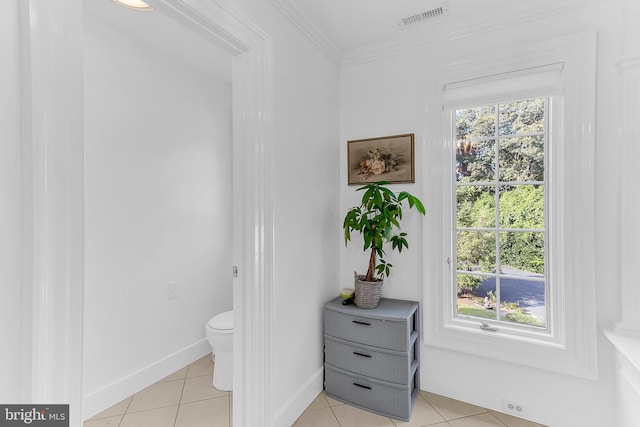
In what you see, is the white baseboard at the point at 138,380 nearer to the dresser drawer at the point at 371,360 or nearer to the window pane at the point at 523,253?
the dresser drawer at the point at 371,360

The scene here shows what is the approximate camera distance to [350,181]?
2.42m

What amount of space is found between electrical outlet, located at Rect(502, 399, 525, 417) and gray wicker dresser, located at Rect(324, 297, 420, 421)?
52cm

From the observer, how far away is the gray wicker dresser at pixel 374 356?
188cm

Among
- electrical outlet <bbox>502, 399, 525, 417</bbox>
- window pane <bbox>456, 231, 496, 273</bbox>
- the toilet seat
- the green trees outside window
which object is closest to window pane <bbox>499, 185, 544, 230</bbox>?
the green trees outside window

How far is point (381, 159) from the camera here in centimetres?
230

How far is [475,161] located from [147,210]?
7.67ft

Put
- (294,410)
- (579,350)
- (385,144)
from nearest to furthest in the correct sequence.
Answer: (579,350), (294,410), (385,144)

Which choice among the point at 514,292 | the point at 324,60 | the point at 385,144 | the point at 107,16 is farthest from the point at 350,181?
the point at 107,16

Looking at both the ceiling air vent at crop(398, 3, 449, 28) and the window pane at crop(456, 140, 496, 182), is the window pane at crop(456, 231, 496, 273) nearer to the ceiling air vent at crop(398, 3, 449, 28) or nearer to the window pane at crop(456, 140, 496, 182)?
the window pane at crop(456, 140, 496, 182)

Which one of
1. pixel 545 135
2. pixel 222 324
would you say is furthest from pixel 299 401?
pixel 545 135

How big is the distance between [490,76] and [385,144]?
2.53ft

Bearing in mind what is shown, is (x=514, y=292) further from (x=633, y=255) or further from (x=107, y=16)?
(x=107, y=16)

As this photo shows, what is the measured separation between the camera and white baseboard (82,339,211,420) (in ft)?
6.13

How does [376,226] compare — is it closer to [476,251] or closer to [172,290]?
[476,251]
